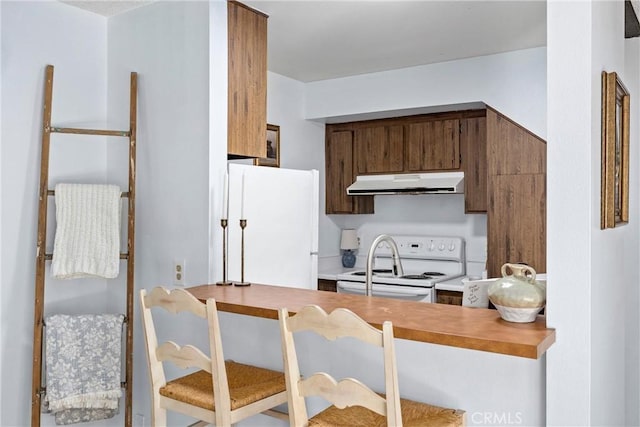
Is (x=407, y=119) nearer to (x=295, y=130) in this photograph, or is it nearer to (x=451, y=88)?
(x=451, y=88)

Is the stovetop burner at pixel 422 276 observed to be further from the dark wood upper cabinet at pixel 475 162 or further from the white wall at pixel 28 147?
the white wall at pixel 28 147

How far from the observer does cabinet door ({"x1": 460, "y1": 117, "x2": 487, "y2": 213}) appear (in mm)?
4090

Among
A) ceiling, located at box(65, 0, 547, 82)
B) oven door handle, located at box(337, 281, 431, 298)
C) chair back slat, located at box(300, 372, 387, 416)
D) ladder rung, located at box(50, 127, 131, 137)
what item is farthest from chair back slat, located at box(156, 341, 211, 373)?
oven door handle, located at box(337, 281, 431, 298)

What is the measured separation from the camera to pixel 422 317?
1.82m

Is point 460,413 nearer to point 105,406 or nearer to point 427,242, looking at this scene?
point 105,406

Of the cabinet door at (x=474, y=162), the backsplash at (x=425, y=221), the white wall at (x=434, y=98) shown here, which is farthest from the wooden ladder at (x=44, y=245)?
the cabinet door at (x=474, y=162)

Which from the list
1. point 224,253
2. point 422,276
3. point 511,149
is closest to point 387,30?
point 511,149

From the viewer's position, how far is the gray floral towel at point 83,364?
2691mm

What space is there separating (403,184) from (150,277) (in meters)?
2.19

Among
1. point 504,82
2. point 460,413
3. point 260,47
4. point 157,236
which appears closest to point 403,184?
point 504,82

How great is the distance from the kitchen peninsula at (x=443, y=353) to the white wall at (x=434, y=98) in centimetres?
226

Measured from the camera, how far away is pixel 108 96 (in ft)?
10.2

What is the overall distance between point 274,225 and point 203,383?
3.40 feet

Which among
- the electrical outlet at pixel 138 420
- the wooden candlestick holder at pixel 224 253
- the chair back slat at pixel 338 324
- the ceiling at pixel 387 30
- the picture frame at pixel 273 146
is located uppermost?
the ceiling at pixel 387 30
